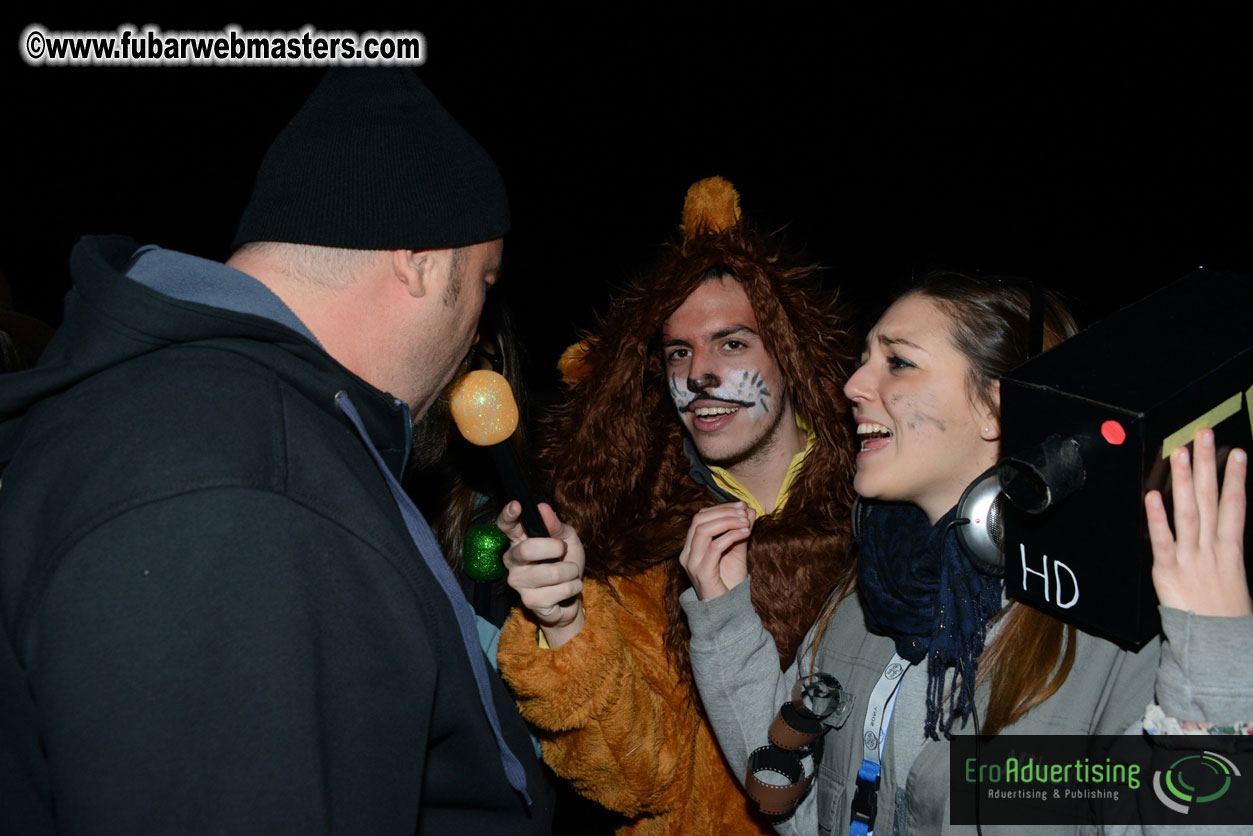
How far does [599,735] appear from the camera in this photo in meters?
2.14

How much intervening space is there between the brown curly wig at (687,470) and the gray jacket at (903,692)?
314 mm

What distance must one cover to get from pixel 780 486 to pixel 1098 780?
145cm

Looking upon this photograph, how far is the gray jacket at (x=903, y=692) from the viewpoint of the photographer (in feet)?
4.52

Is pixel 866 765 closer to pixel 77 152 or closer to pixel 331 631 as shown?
pixel 331 631

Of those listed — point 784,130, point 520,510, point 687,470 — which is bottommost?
point 520,510

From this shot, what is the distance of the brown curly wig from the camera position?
2584mm

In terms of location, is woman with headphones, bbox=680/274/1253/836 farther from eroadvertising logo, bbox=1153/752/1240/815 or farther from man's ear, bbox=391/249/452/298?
man's ear, bbox=391/249/452/298

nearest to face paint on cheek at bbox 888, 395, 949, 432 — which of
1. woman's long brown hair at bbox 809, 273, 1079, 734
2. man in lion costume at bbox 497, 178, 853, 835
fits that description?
woman's long brown hair at bbox 809, 273, 1079, 734

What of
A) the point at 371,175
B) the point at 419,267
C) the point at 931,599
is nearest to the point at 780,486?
the point at 931,599

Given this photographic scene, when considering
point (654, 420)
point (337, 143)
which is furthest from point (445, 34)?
point (337, 143)

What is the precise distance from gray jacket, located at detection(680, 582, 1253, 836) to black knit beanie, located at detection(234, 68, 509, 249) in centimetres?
127

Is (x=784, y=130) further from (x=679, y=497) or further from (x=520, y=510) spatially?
(x=520, y=510)

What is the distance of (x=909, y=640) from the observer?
1.96 meters

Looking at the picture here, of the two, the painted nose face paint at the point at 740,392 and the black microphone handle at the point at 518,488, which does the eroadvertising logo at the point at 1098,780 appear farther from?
the painted nose face paint at the point at 740,392
